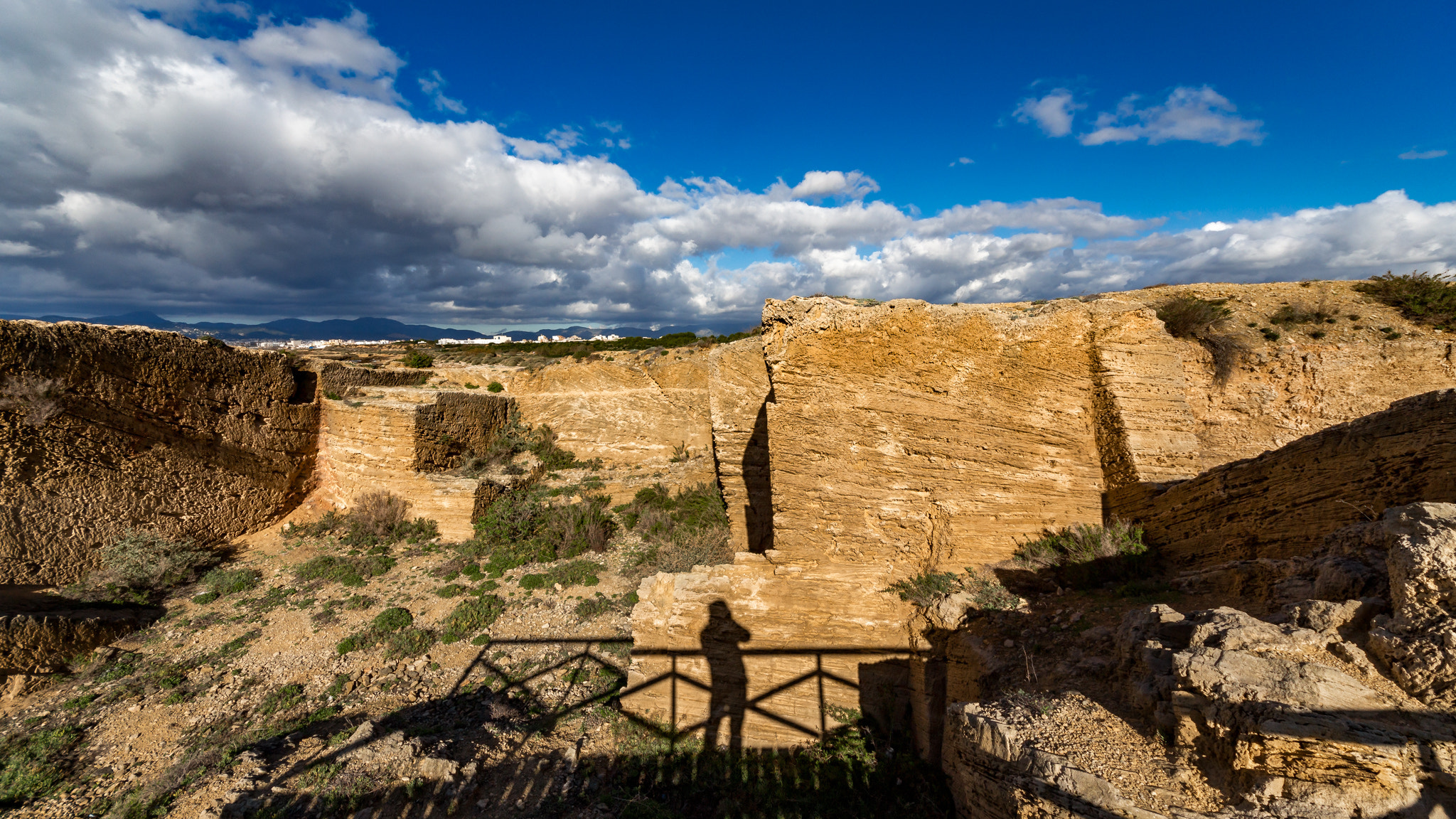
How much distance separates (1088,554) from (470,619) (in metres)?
8.32

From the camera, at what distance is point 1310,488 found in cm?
404

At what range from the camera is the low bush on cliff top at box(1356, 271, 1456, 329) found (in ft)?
26.1

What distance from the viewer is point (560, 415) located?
15.0 meters

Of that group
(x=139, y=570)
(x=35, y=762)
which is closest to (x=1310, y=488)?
(x=35, y=762)

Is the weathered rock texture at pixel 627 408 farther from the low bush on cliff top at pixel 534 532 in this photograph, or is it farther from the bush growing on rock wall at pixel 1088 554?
the bush growing on rock wall at pixel 1088 554

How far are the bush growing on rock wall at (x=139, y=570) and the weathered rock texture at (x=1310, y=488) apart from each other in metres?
14.3

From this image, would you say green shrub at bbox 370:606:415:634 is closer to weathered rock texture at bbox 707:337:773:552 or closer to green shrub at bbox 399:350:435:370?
weathered rock texture at bbox 707:337:773:552

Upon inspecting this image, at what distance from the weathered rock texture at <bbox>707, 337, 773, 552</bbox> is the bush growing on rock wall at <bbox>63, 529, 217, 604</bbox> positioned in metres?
9.61

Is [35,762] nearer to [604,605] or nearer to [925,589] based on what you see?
[604,605]

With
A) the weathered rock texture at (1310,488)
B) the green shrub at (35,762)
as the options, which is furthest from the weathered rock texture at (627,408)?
the weathered rock texture at (1310,488)

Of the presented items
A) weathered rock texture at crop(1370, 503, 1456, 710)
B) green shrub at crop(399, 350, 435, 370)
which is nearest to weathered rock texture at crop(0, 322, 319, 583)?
green shrub at crop(399, 350, 435, 370)

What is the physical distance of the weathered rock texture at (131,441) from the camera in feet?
24.7

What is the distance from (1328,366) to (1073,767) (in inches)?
366

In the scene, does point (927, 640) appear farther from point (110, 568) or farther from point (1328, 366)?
point (110, 568)
